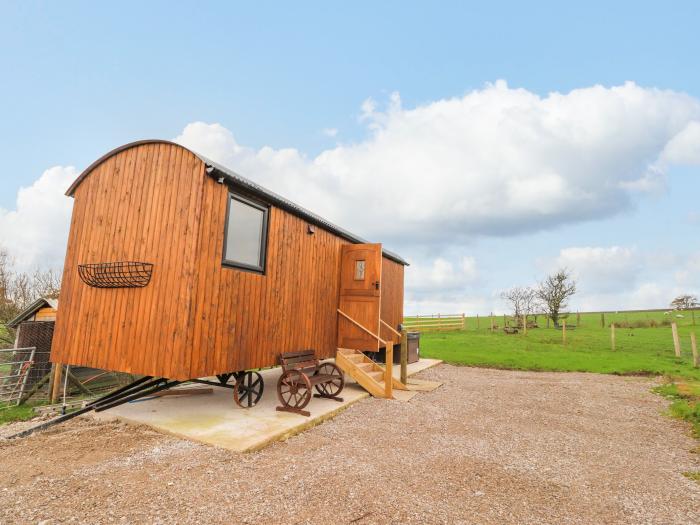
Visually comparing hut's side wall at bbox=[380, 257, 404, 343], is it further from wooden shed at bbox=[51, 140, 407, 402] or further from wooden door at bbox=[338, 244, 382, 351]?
wooden shed at bbox=[51, 140, 407, 402]

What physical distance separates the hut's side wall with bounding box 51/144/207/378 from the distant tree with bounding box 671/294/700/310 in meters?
52.0

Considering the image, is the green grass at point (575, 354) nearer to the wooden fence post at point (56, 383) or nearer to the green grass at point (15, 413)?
the wooden fence post at point (56, 383)

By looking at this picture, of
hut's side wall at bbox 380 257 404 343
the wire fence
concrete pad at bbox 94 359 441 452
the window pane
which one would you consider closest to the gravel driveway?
concrete pad at bbox 94 359 441 452

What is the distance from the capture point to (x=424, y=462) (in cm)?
468

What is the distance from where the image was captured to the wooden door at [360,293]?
961 cm

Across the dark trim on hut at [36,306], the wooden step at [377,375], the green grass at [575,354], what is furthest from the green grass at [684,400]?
the dark trim on hut at [36,306]

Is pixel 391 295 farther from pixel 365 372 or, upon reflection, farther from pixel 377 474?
pixel 377 474

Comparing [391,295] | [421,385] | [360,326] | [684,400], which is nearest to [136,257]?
[360,326]

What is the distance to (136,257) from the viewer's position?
621cm

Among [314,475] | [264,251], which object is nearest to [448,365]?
[264,251]

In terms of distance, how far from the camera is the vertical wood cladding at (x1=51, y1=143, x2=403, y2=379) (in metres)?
5.63

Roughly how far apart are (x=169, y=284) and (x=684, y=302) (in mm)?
52967

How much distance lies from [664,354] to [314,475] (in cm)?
1801

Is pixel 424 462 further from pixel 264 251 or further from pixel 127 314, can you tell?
pixel 127 314
